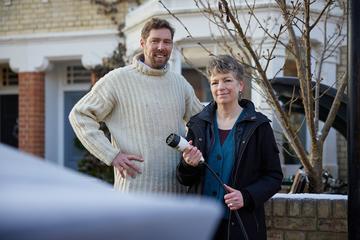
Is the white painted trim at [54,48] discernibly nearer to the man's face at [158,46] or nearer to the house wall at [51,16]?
the house wall at [51,16]

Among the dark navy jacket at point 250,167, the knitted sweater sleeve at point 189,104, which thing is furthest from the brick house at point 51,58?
the dark navy jacket at point 250,167

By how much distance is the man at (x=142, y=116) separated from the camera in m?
3.21

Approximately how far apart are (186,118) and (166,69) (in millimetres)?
303

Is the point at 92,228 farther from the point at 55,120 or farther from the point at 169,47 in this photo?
the point at 55,120

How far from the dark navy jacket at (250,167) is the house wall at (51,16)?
842 centimetres

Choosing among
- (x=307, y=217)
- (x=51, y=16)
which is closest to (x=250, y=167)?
(x=307, y=217)

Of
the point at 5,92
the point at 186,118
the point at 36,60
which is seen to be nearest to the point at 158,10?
the point at 36,60

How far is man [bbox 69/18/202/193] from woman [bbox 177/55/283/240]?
173 mm

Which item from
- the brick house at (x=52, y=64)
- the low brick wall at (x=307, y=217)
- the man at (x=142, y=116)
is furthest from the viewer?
the brick house at (x=52, y=64)

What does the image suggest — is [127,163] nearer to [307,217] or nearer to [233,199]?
[233,199]

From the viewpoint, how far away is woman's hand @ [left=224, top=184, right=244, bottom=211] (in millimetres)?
2865

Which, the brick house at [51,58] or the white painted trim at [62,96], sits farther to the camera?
the white painted trim at [62,96]

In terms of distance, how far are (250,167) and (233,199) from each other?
0.20 metres

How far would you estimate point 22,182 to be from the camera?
35.2 inches
